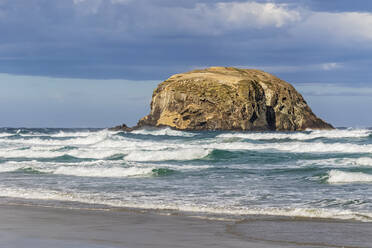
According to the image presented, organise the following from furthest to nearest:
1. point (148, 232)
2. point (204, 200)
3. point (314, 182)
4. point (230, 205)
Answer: point (314, 182), point (204, 200), point (230, 205), point (148, 232)

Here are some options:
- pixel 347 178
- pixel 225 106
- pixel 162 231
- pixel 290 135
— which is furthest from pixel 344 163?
pixel 225 106

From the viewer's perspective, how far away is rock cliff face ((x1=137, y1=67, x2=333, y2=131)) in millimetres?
93875

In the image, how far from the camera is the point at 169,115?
94.3 m

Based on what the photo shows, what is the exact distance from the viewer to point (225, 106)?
95.1m

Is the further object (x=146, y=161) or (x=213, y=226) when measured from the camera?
(x=146, y=161)

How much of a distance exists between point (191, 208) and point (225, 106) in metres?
82.5

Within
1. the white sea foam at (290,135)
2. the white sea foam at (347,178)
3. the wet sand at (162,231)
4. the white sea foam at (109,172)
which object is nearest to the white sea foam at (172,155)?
the white sea foam at (109,172)

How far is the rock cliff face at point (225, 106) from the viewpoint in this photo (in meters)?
93.9

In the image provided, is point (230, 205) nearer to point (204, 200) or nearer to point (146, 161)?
point (204, 200)

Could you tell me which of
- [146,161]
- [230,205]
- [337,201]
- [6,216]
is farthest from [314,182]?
[146,161]

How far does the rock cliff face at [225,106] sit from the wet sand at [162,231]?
8069cm

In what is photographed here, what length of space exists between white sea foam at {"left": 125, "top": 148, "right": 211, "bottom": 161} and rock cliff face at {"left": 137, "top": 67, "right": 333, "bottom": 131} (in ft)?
195

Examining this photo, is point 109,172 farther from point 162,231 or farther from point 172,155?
point 162,231

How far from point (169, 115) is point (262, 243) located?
85.9 metres
